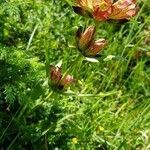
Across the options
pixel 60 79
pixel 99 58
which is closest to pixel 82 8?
pixel 99 58

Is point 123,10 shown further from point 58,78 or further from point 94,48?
point 58,78

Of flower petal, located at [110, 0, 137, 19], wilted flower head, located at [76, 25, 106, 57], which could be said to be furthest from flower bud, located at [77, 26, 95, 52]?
flower petal, located at [110, 0, 137, 19]

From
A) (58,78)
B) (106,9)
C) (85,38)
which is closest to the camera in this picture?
(106,9)

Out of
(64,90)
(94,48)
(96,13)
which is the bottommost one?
(64,90)

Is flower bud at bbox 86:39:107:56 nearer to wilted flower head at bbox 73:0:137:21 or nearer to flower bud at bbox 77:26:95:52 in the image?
flower bud at bbox 77:26:95:52

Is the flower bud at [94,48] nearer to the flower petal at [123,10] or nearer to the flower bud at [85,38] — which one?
the flower bud at [85,38]

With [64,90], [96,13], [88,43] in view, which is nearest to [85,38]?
[88,43]

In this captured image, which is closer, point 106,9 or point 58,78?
point 106,9
